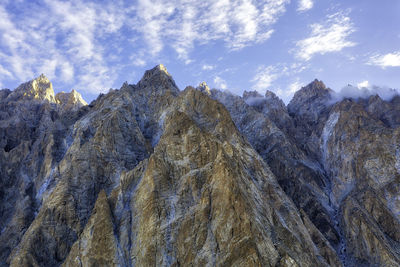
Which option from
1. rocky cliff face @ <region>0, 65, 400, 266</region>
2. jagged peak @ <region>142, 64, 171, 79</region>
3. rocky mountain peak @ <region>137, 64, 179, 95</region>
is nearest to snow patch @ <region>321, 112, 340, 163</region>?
rocky cliff face @ <region>0, 65, 400, 266</region>

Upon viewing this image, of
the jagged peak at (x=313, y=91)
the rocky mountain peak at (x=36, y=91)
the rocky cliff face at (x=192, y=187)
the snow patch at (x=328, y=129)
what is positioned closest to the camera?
the rocky cliff face at (x=192, y=187)

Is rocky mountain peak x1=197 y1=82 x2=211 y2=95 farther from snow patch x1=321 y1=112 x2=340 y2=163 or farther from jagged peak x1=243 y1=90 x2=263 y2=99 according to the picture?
snow patch x1=321 y1=112 x2=340 y2=163

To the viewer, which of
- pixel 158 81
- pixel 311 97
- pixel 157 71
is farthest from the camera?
pixel 311 97

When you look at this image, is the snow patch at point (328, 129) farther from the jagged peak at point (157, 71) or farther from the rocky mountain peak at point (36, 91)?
the rocky mountain peak at point (36, 91)

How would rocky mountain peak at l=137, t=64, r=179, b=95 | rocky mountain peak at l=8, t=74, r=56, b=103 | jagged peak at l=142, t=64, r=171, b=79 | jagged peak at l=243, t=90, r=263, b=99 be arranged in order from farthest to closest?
jagged peak at l=243, t=90, r=263, b=99 → rocky mountain peak at l=8, t=74, r=56, b=103 → jagged peak at l=142, t=64, r=171, b=79 → rocky mountain peak at l=137, t=64, r=179, b=95

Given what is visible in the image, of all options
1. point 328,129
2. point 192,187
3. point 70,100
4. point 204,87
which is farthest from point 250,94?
point 192,187

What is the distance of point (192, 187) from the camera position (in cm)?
5306

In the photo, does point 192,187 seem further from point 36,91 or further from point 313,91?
point 36,91

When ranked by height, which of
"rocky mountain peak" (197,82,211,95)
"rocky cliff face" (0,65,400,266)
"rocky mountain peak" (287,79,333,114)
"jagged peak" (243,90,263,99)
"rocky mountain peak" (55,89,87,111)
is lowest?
"rocky cliff face" (0,65,400,266)

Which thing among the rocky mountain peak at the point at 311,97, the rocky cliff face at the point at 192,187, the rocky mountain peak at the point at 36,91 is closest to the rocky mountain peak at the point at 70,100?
the rocky mountain peak at the point at 36,91

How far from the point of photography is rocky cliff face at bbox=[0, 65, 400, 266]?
47.0 m

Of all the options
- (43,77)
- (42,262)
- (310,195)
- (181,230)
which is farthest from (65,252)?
(43,77)

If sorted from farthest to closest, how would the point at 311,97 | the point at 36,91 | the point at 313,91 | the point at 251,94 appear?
A: the point at 251,94, the point at 313,91, the point at 311,97, the point at 36,91

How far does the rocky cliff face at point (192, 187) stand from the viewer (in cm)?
4700
